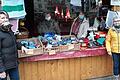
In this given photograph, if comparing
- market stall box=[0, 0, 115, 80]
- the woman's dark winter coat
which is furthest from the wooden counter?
the woman's dark winter coat

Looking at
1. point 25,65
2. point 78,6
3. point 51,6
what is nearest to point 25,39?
point 25,65

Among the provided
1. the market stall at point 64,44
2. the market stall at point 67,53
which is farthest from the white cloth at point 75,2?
the market stall at point 67,53

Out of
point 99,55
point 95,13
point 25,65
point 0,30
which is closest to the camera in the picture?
point 0,30

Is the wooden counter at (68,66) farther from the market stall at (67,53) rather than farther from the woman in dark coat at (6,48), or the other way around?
the woman in dark coat at (6,48)

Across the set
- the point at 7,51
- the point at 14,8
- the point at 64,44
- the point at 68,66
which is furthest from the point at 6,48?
the point at 68,66

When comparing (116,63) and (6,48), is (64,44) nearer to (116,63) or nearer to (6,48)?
(116,63)

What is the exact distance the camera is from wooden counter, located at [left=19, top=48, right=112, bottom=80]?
18.9 ft

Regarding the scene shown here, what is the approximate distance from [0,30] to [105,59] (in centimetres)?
264

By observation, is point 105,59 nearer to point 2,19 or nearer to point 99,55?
point 99,55

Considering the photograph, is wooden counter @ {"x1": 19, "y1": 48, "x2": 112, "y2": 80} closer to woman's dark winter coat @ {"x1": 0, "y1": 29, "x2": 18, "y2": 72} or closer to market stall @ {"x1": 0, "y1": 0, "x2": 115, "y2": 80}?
market stall @ {"x1": 0, "y1": 0, "x2": 115, "y2": 80}

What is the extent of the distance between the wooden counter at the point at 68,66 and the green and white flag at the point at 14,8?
33.2 inches

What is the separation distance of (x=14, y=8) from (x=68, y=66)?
160 centimetres

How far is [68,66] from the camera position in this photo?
6.04 m

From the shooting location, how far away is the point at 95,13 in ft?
22.0
